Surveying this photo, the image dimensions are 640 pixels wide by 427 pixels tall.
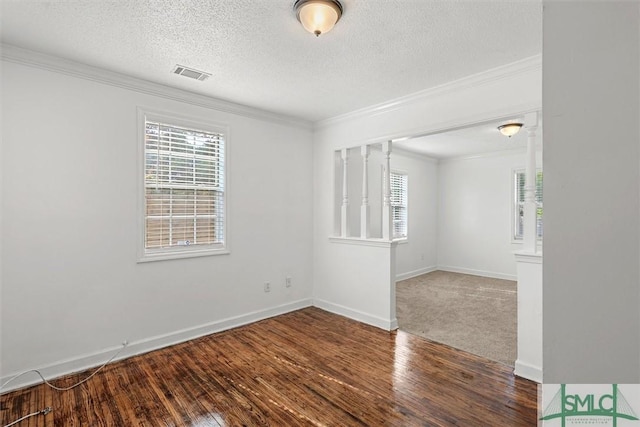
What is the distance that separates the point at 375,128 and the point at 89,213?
307 centimetres

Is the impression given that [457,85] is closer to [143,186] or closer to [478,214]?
[143,186]

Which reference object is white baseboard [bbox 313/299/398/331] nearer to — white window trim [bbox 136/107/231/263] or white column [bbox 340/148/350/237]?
white column [bbox 340/148/350/237]

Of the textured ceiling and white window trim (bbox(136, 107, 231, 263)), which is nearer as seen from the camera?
the textured ceiling

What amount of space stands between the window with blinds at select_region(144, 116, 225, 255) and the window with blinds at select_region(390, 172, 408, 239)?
3795 mm

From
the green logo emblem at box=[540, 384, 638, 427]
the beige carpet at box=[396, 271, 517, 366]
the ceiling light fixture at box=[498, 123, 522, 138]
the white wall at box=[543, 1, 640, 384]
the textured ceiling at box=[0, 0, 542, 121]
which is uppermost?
the textured ceiling at box=[0, 0, 542, 121]

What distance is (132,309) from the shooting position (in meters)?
3.06

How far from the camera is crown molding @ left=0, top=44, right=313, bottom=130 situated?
249 cm

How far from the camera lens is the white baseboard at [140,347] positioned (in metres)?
2.54

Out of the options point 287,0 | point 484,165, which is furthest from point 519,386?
point 484,165

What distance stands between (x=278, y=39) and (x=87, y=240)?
7.67 ft

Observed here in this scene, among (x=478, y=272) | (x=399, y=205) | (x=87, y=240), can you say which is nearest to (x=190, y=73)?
(x=87, y=240)

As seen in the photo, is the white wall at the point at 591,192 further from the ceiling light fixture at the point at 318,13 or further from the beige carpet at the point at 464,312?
the beige carpet at the point at 464,312

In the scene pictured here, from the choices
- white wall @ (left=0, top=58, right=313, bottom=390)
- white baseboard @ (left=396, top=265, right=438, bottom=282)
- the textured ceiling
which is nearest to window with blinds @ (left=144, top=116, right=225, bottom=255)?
white wall @ (left=0, top=58, right=313, bottom=390)

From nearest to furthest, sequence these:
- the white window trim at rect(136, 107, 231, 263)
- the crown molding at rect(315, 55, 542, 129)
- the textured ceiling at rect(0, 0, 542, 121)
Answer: the textured ceiling at rect(0, 0, 542, 121), the crown molding at rect(315, 55, 542, 129), the white window trim at rect(136, 107, 231, 263)
